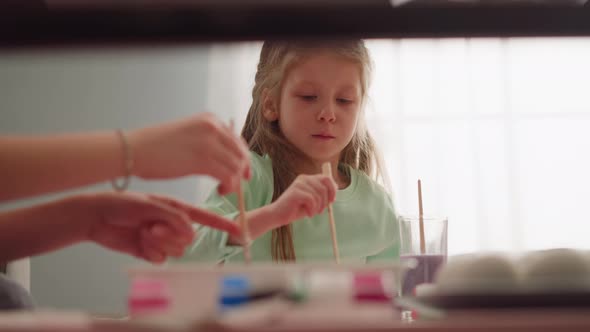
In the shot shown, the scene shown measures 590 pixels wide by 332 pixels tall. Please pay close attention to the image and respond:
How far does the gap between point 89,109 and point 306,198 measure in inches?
92.0

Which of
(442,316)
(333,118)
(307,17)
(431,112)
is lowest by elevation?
(442,316)

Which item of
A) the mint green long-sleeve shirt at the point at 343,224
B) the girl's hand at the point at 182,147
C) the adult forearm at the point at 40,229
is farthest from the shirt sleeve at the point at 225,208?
the girl's hand at the point at 182,147

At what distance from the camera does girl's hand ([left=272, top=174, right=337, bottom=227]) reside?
964 mm

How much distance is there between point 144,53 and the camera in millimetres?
542

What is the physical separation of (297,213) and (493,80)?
2.33 metres

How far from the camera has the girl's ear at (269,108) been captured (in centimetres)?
147

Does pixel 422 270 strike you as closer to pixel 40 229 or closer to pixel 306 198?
pixel 306 198

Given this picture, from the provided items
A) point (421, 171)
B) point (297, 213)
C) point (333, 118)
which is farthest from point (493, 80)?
point (297, 213)

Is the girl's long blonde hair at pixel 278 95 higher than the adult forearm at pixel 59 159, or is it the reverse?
the girl's long blonde hair at pixel 278 95

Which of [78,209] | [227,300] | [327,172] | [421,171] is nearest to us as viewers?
[227,300]

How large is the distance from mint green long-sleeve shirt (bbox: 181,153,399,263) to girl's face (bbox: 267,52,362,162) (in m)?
0.11

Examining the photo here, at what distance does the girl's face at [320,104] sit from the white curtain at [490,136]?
64.7 inches

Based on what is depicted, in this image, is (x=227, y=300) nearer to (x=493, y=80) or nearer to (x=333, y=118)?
(x=333, y=118)

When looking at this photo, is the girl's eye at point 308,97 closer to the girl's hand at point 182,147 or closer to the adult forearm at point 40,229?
the adult forearm at point 40,229
